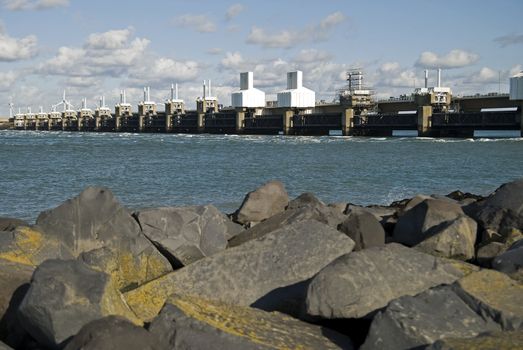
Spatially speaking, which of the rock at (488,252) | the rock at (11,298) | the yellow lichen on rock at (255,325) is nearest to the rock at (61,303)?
the rock at (11,298)

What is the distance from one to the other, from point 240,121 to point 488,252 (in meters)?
93.9

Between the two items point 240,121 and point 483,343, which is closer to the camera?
point 483,343

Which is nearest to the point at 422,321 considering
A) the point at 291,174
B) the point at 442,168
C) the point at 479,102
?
the point at 291,174

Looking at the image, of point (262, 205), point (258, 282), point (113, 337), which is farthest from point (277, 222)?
point (113, 337)

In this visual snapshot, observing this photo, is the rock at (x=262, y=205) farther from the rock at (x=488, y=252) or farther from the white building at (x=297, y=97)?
the white building at (x=297, y=97)

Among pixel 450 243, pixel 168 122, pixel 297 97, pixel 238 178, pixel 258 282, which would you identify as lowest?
pixel 238 178

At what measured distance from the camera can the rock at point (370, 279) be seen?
5055 mm

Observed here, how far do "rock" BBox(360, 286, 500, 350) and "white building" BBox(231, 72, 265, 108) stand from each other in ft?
318

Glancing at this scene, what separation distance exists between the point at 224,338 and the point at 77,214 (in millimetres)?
3947

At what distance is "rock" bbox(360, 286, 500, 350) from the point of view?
4348 millimetres

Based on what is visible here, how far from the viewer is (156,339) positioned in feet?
13.9

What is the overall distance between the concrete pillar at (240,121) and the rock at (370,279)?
95024mm

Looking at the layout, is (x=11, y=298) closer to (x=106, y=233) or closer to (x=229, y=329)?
(x=229, y=329)

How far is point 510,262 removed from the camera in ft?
20.0
